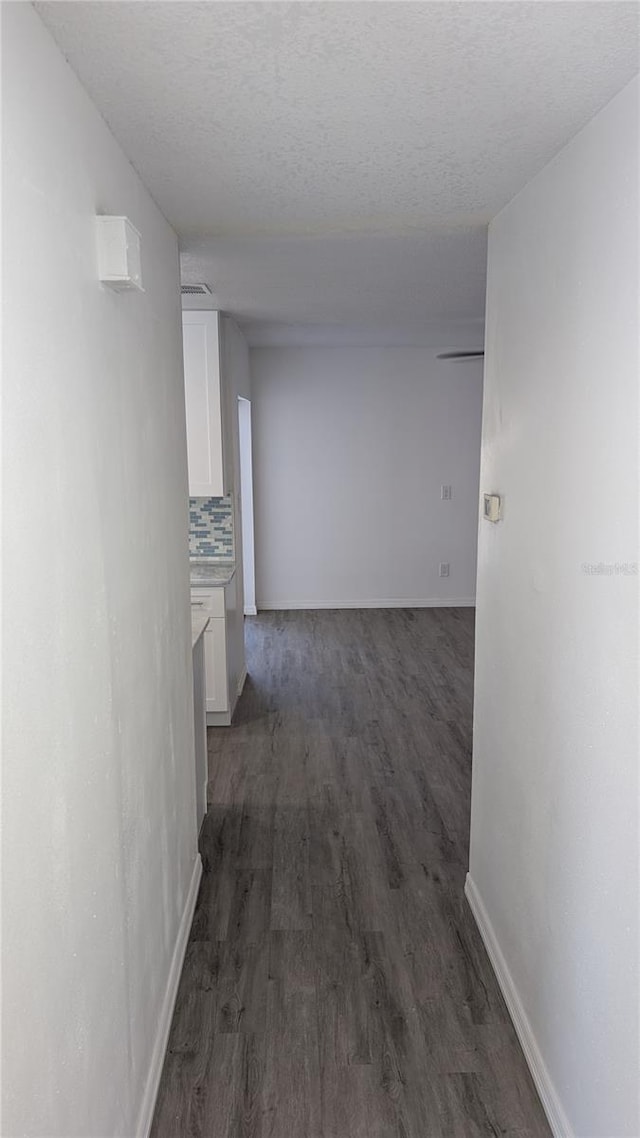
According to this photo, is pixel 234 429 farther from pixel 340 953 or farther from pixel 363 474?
pixel 340 953

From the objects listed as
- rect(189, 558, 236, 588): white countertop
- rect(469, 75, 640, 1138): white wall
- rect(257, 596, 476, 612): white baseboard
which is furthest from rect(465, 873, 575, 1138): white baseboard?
rect(257, 596, 476, 612): white baseboard

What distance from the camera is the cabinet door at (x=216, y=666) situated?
4613 mm

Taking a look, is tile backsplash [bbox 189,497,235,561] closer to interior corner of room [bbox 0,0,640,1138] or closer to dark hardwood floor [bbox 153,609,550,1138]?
dark hardwood floor [bbox 153,609,550,1138]

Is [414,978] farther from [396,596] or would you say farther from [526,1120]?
[396,596]

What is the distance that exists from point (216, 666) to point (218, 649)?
0.10 m

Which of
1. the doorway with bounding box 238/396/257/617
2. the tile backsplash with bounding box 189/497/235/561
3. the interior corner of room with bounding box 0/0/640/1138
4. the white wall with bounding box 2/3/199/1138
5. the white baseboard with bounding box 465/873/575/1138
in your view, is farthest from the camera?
the doorway with bounding box 238/396/257/617

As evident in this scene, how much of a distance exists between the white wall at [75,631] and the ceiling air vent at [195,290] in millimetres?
1549

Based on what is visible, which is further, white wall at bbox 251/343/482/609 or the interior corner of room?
white wall at bbox 251/343/482/609

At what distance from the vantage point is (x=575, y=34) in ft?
4.49

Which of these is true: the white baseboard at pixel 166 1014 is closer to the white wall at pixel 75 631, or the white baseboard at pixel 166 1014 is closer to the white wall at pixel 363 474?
the white wall at pixel 75 631

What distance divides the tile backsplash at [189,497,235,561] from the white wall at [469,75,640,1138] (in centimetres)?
269

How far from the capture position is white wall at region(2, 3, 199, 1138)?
1.16m

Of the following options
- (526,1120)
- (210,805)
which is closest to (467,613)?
(210,805)

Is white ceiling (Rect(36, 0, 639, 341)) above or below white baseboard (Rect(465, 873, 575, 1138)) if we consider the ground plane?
above
